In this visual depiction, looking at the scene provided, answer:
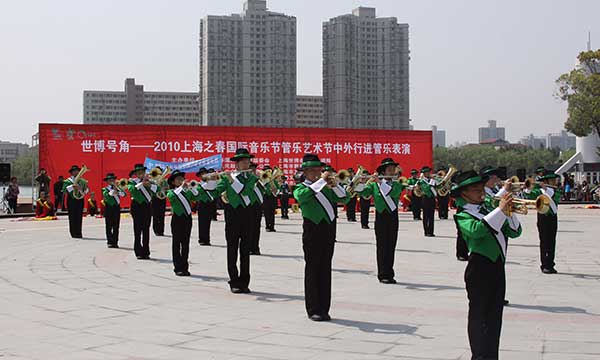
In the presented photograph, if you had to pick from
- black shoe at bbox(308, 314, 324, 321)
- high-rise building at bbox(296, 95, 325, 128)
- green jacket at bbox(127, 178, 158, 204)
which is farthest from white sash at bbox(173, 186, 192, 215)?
high-rise building at bbox(296, 95, 325, 128)

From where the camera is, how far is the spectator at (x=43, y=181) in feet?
83.4

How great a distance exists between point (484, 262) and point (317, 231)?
2.81 m

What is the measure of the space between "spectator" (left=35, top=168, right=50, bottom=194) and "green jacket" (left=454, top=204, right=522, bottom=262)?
74.5ft

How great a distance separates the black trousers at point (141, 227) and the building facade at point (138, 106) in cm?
11771

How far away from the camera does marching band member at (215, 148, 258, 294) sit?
369 inches

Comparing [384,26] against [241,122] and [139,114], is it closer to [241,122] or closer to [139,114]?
[241,122]

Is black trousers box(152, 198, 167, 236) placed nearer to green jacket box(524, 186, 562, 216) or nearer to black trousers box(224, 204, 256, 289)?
black trousers box(224, 204, 256, 289)

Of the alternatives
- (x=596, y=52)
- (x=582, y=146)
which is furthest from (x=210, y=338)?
(x=582, y=146)

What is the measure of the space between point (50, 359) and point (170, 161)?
74.6 feet

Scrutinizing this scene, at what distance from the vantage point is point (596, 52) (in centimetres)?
4178

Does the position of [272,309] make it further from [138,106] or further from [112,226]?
[138,106]

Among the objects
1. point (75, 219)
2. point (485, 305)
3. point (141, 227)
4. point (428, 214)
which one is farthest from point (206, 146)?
point (485, 305)

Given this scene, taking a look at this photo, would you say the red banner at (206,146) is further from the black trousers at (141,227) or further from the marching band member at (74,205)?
the black trousers at (141,227)

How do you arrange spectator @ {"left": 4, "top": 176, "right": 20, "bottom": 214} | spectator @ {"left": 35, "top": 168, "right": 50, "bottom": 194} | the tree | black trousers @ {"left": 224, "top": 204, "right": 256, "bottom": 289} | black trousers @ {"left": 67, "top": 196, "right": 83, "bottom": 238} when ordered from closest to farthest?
black trousers @ {"left": 224, "top": 204, "right": 256, "bottom": 289} → black trousers @ {"left": 67, "top": 196, "right": 83, "bottom": 238} → spectator @ {"left": 35, "top": 168, "right": 50, "bottom": 194} → spectator @ {"left": 4, "top": 176, "right": 20, "bottom": 214} → the tree
